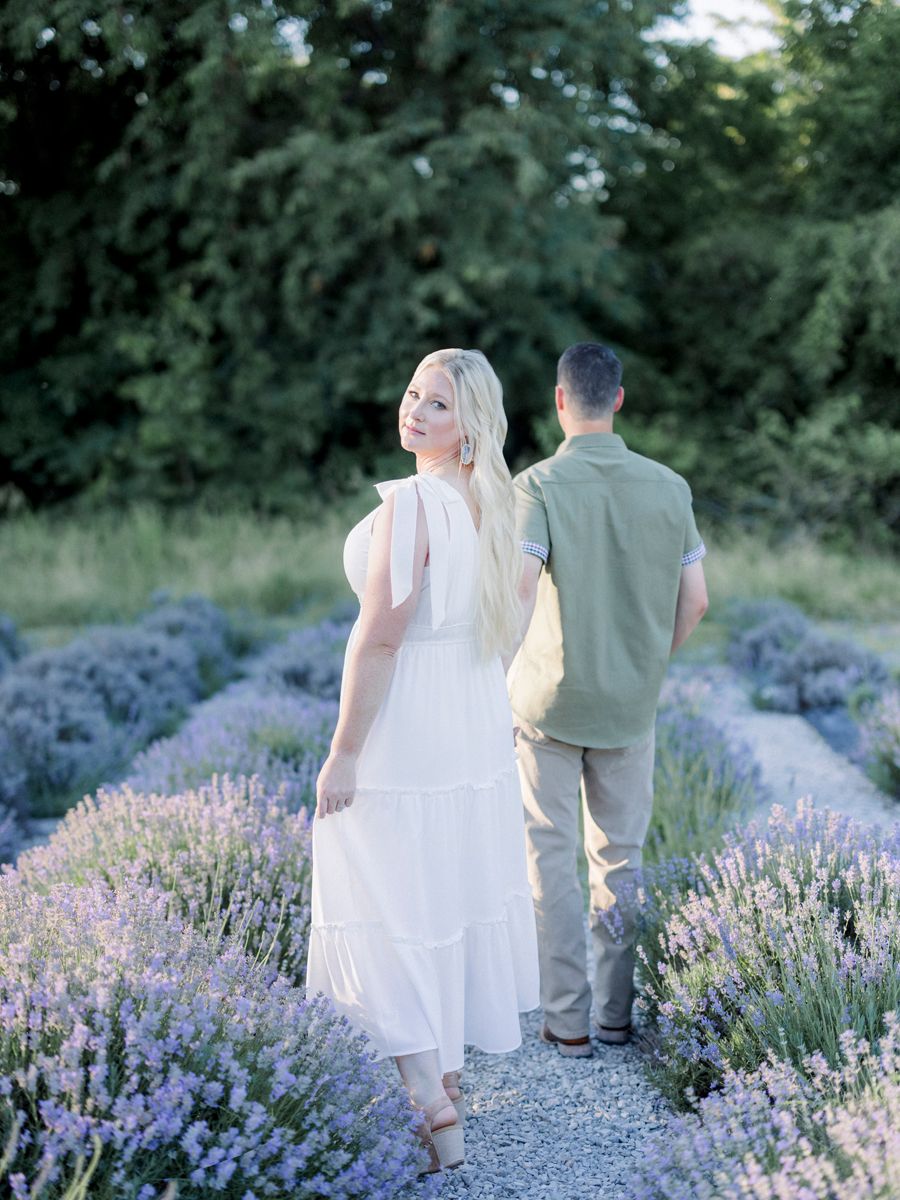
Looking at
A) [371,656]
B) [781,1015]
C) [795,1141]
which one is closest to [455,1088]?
[781,1015]

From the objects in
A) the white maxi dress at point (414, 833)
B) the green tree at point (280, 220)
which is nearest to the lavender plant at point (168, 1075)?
the white maxi dress at point (414, 833)

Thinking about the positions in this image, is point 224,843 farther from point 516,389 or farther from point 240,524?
point 516,389

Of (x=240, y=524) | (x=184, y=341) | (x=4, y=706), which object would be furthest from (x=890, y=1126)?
(x=184, y=341)

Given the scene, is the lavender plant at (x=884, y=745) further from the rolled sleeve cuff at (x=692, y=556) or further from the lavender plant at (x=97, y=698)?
the lavender plant at (x=97, y=698)

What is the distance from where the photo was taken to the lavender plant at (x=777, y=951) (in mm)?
2248

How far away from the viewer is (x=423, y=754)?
7.75 ft

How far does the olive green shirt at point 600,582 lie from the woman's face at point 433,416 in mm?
458

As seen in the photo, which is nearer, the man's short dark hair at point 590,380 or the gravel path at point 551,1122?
the gravel path at point 551,1122

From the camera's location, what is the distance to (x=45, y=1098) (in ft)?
6.30

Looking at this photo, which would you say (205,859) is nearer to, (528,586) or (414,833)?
(414,833)

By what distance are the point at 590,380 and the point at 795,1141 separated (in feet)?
6.39

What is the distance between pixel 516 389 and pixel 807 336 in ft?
14.4

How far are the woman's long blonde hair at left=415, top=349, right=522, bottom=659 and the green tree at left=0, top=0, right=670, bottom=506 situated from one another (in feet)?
36.0

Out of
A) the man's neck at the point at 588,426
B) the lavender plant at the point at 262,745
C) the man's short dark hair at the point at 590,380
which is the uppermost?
the man's short dark hair at the point at 590,380
